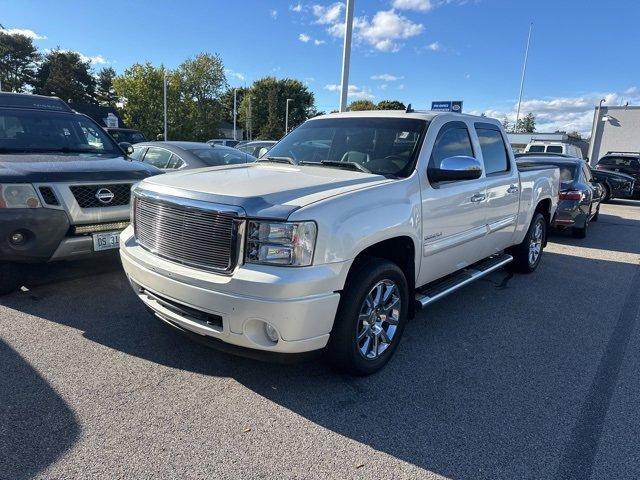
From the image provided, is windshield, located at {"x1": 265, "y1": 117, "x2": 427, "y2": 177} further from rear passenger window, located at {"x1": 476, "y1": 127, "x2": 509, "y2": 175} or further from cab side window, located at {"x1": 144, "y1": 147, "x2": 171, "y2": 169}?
cab side window, located at {"x1": 144, "y1": 147, "x2": 171, "y2": 169}

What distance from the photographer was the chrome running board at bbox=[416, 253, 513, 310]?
388 cm

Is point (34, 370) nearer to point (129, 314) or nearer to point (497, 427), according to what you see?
point (129, 314)

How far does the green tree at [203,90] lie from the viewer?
46.6 meters

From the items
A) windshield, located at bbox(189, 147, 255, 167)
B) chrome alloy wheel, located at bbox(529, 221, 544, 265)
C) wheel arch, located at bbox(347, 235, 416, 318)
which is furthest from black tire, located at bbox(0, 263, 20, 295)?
chrome alloy wheel, located at bbox(529, 221, 544, 265)

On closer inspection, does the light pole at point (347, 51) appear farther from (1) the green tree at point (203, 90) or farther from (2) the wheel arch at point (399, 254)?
(1) the green tree at point (203, 90)

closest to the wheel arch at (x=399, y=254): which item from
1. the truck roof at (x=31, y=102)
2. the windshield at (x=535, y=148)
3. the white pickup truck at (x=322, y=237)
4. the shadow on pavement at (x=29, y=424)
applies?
the white pickup truck at (x=322, y=237)

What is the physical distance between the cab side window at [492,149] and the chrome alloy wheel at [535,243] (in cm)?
147

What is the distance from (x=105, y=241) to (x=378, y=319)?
2905mm

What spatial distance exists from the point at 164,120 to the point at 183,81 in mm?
11034

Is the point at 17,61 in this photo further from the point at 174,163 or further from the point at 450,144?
the point at 450,144

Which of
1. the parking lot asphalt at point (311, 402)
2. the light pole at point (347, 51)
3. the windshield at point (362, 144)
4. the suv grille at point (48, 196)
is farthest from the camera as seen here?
the light pole at point (347, 51)

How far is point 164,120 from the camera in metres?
41.3

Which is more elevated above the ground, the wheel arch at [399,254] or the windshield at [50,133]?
the windshield at [50,133]

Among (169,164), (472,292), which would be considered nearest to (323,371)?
(472,292)
